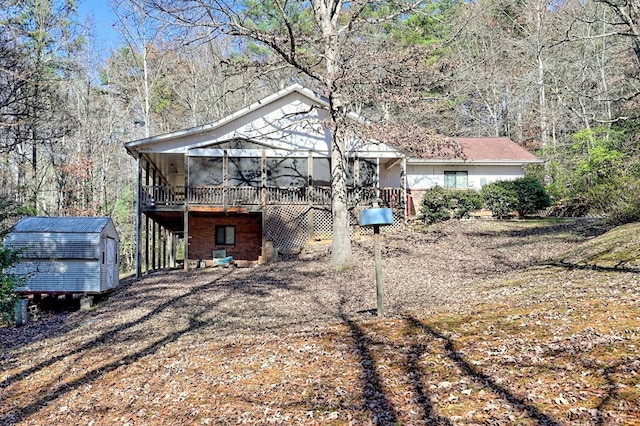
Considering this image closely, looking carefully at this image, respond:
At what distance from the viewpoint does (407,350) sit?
19.2 ft

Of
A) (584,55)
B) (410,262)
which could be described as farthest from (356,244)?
(584,55)

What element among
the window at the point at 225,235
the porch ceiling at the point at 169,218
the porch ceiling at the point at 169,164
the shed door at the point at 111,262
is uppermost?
the porch ceiling at the point at 169,164

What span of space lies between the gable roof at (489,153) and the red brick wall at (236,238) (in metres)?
8.81

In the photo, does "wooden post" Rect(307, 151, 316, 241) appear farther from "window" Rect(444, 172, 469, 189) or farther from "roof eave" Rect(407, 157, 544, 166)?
"window" Rect(444, 172, 469, 189)

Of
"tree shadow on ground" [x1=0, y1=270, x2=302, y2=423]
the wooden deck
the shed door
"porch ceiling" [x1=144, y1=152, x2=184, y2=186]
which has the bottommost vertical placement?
"tree shadow on ground" [x1=0, y1=270, x2=302, y2=423]

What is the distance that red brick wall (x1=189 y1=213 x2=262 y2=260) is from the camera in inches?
835

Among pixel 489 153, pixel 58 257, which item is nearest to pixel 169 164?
pixel 58 257

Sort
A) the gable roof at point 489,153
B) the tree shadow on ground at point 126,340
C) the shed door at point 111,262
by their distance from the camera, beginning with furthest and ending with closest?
the gable roof at point 489,153
the shed door at point 111,262
the tree shadow on ground at point 126,340

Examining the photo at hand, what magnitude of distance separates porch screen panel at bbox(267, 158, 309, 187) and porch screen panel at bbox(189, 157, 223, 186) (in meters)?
2.11

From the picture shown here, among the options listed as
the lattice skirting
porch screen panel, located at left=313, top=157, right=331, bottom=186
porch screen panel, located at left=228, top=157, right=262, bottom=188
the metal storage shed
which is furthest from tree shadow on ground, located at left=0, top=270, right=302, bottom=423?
porch screen panel, located at left=313, top=157, right=331, bottom=186

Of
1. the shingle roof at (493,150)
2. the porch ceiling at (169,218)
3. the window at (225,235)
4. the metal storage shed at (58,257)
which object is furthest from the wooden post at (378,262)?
the shingle roof at (493,150)

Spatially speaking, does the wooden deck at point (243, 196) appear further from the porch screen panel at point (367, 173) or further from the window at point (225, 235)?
the window at point (225, 235)

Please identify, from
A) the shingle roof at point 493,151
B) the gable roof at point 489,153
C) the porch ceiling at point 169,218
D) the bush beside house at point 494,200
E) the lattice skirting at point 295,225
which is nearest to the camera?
the lattice skirting at point 295,225

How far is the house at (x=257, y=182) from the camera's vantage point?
1966 cm
